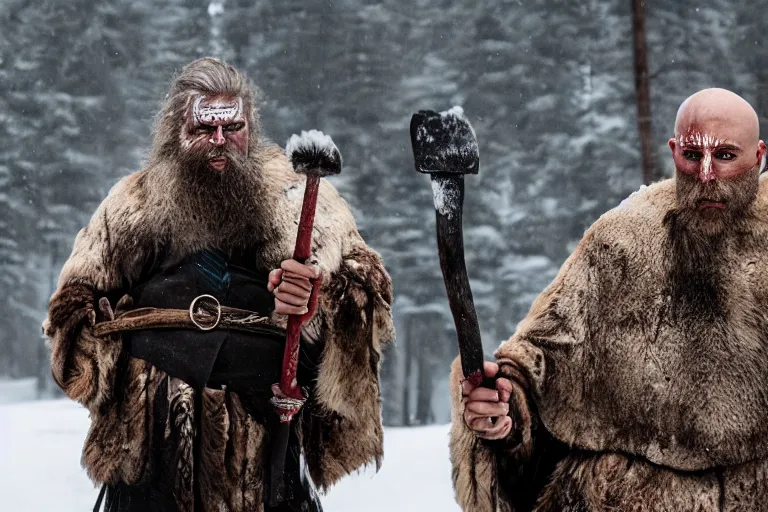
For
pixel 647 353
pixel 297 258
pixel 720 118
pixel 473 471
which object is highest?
pixel 720 118

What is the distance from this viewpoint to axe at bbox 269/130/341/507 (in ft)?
11.7

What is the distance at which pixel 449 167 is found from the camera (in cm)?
265

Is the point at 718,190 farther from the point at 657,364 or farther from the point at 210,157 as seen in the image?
the point at 210,157

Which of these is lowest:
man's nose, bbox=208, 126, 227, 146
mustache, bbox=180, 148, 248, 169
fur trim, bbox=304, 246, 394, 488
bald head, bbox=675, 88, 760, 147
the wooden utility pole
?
fur trim, bbox=304, 246, 394, 488

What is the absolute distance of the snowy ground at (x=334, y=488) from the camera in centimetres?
1131

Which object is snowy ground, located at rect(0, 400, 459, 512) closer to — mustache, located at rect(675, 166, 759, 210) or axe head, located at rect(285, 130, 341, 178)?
axe head, located at rect(285, 130, 341, 178)

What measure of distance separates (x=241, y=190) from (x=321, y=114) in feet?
67.6

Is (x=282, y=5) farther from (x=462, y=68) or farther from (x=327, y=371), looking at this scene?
(x=327, y=371)

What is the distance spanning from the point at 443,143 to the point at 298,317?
4.92 ft

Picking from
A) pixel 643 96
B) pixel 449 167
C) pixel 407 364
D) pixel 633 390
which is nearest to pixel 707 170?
pixel 633 390

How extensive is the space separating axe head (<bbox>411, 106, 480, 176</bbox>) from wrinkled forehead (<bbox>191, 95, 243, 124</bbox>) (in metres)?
1.88

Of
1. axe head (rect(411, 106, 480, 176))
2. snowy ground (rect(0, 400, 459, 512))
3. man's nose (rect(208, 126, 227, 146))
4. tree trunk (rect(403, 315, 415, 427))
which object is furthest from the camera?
tree trunk (rect(403, 315, 415, 427))

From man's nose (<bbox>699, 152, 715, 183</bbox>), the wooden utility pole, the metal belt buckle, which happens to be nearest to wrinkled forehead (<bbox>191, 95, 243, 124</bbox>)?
the metal belt buckle

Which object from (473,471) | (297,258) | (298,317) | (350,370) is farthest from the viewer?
(350,370)
